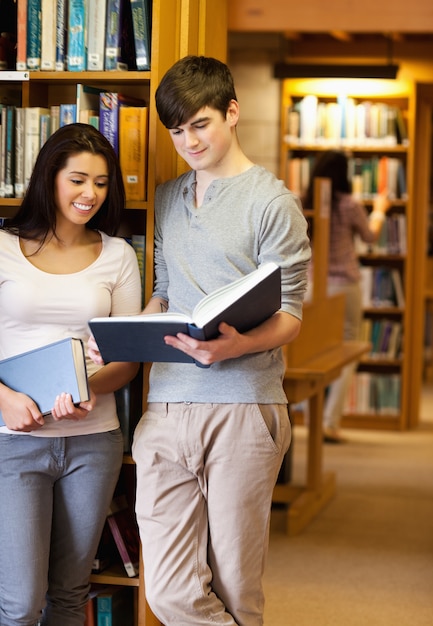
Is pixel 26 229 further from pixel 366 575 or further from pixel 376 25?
pixel 376 25

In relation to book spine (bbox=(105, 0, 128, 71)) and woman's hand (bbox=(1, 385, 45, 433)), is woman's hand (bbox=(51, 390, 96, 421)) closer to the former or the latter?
woman's hand (bbox=(1, 385, 45, 433))

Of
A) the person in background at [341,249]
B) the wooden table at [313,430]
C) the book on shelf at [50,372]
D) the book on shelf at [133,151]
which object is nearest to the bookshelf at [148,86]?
the book on shelf at [133,151]

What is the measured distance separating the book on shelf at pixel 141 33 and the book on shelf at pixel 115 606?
54.0 inches

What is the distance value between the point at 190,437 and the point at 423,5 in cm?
269

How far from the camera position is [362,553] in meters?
3.93

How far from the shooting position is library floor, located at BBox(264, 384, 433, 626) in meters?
3.28

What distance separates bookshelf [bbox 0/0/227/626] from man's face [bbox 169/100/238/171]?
0.32m

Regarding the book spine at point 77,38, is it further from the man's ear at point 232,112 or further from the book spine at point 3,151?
the man's ear at point 232,112

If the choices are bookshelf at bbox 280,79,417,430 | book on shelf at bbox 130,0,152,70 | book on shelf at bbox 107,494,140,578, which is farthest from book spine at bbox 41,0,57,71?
bookshelf at bbox 280,79,417,430

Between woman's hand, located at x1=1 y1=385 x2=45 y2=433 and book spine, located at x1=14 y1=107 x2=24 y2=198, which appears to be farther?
book spine, located at x1=14 y1=107 x2=24 y2=198

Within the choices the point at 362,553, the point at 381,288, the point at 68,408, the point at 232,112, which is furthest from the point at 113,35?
the point at 381,288

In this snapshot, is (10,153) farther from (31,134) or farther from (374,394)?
(374,394)

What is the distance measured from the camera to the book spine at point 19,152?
7.99 ft

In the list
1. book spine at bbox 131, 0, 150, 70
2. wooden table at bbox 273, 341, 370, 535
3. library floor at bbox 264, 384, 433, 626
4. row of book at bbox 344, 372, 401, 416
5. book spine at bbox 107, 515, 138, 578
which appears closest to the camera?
book spine at bbox 131, 0, 150, 70
